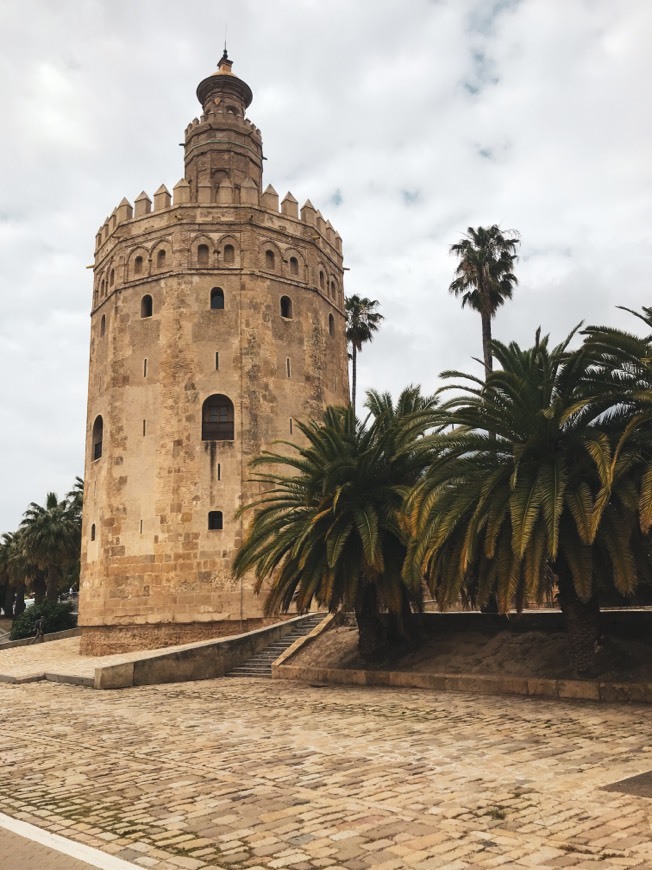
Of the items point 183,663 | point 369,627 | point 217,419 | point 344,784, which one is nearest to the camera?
point 344,784

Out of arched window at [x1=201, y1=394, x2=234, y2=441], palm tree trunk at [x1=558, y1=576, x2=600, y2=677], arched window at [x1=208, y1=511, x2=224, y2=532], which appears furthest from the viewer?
arched window at [x1=201, y1=394, x2=234, y2=441]

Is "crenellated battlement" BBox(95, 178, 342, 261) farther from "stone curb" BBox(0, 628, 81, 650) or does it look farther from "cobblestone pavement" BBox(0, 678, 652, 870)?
"cobblestone pavement" BBox(0, 678, 652, 870)

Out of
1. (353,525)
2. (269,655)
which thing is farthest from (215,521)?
(353,525)

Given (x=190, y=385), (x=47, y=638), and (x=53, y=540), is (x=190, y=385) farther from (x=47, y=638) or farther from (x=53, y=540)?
(x=53, y=540)

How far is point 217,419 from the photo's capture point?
2480 cm

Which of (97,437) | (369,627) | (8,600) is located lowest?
(369,627)

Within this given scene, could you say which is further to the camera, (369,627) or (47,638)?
(47,638)

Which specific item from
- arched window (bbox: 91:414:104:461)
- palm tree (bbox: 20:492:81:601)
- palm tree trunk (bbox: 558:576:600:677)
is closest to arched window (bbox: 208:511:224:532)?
arched window (bbox: 91:414:104:461)

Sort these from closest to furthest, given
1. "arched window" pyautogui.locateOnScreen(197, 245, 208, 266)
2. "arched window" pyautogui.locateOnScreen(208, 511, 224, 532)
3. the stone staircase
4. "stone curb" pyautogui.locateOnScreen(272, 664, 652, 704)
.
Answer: "stone curb" pyautogui.locateOnScreen(272, 664, 652, 704) → the stone staircase → "arched window" pyautogui.locateOnScreen(208, 511, 224, 532) → "arched window" pyautogui.locateOnScreen(197, 245, 208, 266)

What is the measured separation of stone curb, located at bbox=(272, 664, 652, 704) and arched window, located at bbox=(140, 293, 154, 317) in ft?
45.4

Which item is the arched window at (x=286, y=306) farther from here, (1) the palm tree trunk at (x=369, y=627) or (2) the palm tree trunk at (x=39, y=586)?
(2) the palm tree trunk at (x=39, y=586)

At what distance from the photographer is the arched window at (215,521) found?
23875mm

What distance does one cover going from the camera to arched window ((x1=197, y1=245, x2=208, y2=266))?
85.0 ft

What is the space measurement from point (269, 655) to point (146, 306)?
43.0 feet
